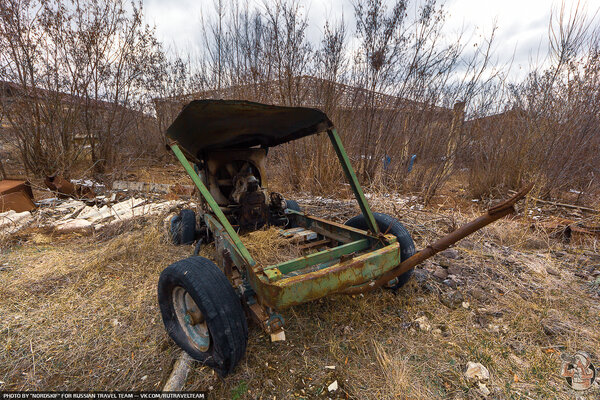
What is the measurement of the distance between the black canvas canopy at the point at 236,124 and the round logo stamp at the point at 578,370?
2594mm

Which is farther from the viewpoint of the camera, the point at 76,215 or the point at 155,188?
the point at 155,188

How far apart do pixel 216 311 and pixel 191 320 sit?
1.54ft

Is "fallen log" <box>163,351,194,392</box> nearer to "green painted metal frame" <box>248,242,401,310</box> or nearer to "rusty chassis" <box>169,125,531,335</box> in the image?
"rusty chassis" <box>169,125,531,335</box>

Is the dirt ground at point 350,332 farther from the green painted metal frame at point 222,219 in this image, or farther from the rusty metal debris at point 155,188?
the rusty metal debris at point 155,188

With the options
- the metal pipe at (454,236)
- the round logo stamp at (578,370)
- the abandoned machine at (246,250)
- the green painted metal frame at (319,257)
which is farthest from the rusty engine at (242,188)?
the round logo stamp at (578,370)

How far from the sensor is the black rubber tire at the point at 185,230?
13.1 feet

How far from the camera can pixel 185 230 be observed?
3973 millimetres

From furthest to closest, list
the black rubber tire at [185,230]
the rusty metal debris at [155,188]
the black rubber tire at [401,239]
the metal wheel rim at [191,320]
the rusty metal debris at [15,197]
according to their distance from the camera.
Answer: the rusty metal debris at [155,188]
the rusty metal debris at [15,197]
the black rubber tire at [185,230]
the black rubber tire at [401,239]
the metal wheel rim at [191,320]

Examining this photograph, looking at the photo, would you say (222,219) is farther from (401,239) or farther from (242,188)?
(401,239)

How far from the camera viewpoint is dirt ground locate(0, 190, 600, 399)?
68.9 inches

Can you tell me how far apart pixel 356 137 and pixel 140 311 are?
561cm

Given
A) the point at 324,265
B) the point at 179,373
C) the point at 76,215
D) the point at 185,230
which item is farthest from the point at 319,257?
the point at 76,215

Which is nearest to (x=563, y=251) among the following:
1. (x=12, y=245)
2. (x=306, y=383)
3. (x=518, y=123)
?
(x=518, y=123)

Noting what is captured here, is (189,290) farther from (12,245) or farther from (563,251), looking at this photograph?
(563,251)
